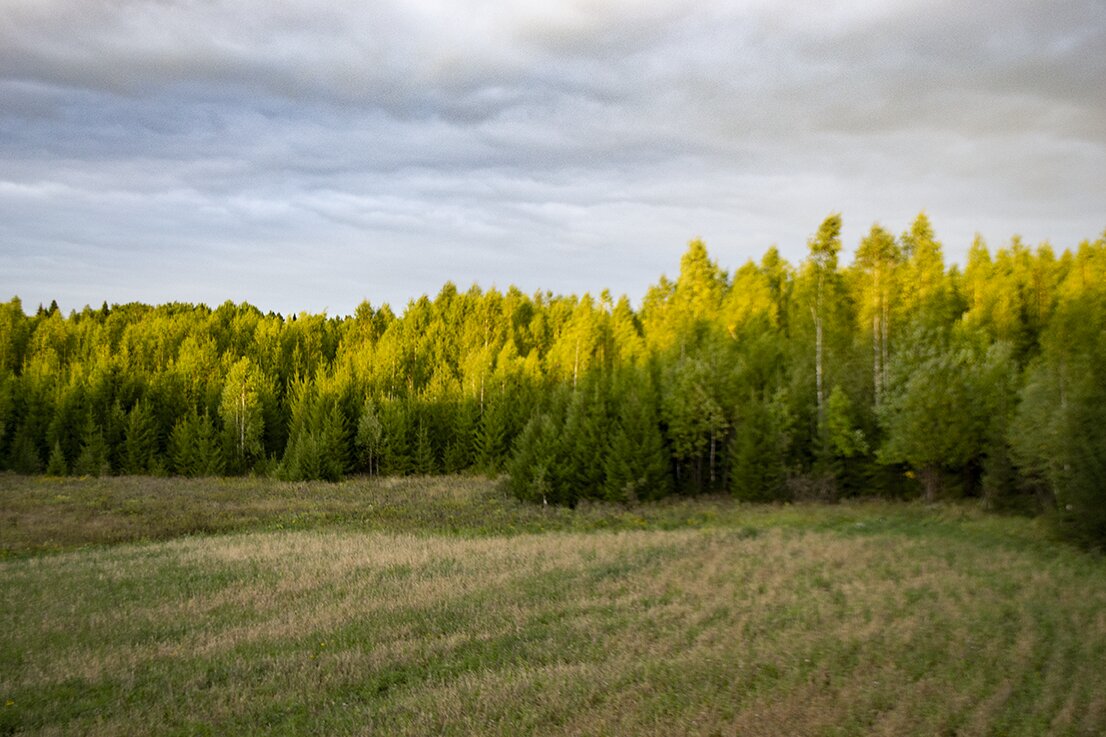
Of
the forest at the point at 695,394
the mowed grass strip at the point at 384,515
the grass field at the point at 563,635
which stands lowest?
the mowed grass strip at the point at 384,515

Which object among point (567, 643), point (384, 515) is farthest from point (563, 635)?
point (384, 515)

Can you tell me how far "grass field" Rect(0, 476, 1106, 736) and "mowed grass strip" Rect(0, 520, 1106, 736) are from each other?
6 cm

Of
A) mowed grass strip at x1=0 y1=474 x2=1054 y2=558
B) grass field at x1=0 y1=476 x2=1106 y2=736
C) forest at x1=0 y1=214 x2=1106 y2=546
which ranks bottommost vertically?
mowed grass strip at x1=0 y1=474 x2=1054 y2=558

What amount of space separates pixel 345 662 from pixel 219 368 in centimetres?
7063

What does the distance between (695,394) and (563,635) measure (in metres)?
34.6

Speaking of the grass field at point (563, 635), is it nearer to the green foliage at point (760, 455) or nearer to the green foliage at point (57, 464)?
the green foliage at point (760, 455)

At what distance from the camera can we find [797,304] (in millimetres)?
57500

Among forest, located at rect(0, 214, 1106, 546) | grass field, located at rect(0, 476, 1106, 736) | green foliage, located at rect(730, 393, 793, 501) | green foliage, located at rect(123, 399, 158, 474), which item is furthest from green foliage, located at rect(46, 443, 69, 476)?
green foliage, located at rect(730, 393, 793, 501)

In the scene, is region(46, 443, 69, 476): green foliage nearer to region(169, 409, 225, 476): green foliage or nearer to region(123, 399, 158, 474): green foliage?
region(123, 399, 158, 474): green foliage

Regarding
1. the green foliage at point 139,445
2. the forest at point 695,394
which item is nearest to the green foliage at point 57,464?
the forest at point 695,394

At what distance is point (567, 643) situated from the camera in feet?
44.8

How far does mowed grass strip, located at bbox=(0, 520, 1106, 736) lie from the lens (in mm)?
9672

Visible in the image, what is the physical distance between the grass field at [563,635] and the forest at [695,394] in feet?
38.2

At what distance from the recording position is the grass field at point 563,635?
975 cm
